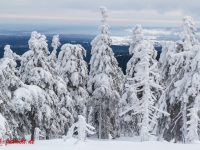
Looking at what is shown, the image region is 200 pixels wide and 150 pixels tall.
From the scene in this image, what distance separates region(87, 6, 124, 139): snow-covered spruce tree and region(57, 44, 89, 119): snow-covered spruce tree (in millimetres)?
855

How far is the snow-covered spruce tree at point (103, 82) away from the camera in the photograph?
93.7 ft

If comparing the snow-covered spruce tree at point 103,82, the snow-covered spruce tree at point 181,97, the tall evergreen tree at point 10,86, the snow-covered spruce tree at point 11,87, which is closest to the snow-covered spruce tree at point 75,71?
the snow-covered spruce tree at point 103,82

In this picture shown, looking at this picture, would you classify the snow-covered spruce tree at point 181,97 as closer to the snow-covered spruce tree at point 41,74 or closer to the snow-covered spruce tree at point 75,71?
the snow-covered spruce tree at point 41,74

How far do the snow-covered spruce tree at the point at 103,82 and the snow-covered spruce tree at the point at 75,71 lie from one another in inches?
33.7

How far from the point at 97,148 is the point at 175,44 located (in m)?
14.1

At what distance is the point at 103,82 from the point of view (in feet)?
93.1

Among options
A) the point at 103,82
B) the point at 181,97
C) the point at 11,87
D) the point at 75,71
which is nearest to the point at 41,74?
the point at 11,87

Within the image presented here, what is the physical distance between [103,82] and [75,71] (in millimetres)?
2970

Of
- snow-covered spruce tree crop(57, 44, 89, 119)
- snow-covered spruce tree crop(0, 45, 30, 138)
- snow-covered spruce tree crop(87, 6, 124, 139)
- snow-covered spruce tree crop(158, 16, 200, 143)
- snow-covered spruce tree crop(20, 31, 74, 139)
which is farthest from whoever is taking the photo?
snow-covered spruce tree crop(87, 6, 124, 139)

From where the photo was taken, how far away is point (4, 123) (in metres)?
11.5

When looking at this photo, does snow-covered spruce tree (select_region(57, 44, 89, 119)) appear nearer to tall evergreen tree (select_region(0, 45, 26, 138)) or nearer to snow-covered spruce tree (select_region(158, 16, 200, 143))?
tall evergreen tree (select_region(0, 45, 26, 138))

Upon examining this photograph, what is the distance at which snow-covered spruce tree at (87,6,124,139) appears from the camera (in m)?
28.5

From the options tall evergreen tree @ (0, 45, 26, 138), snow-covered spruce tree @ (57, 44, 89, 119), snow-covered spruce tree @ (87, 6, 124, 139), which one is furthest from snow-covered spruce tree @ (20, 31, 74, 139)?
snow-covered spruce tree @ (87, 6, 124, 139)

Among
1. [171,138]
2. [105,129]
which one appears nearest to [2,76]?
[171,138]
